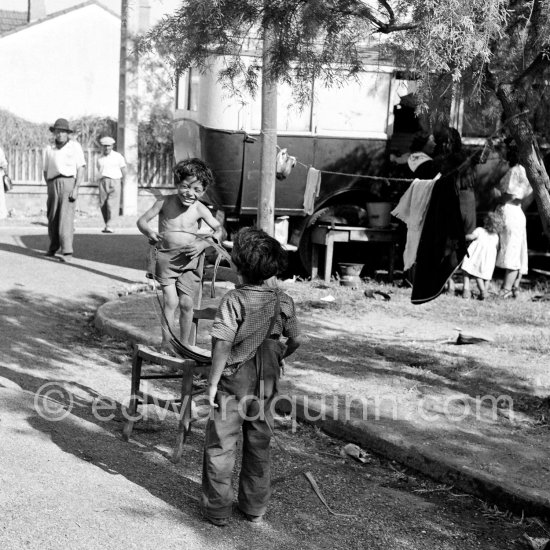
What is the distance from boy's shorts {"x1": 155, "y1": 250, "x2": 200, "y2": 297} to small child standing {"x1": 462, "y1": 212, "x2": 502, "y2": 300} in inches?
205

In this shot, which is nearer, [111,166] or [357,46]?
[357,46]

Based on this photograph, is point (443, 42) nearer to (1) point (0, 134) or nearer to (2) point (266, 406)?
(2) point (266, 406)

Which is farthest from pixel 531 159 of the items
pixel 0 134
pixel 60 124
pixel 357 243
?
pixel 0 134

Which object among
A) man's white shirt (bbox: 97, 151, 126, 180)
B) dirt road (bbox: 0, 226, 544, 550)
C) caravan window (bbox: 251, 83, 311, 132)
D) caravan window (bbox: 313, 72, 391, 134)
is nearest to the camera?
dirt road (bbox: 0, 226, 544, 550)

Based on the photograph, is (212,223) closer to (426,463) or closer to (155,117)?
(426,463)

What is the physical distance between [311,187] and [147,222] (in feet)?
17.8

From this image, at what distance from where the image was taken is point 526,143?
653 cm

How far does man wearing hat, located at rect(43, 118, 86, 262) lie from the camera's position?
1388cm

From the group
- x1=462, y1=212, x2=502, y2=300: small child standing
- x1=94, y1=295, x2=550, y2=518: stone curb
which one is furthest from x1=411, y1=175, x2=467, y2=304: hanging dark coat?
x1=462, y1=212, x2=502, y2=300: small child standing

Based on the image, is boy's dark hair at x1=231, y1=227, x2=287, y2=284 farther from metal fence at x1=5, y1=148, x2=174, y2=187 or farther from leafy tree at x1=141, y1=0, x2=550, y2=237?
metal fence at x1=5, y1=148, x2=174, y2=187

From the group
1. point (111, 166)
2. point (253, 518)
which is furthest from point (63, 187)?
point (253, 518)

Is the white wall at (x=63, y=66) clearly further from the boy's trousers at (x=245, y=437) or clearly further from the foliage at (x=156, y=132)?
the boy's trousers at (x=245, y=437)

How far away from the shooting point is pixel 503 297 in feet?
40.2

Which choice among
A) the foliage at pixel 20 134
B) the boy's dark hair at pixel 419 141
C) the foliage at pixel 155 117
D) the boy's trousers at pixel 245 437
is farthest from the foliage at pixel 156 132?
the boy's trousers at pixel 245 437
